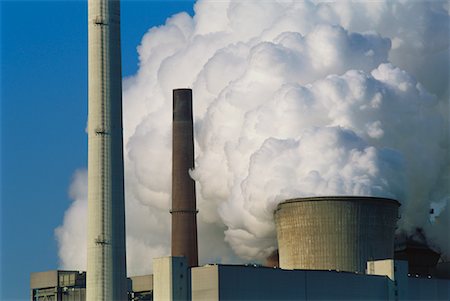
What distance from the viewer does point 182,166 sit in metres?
83.5

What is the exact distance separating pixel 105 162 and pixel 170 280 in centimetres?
770

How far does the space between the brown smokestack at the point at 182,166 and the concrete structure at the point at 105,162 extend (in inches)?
436

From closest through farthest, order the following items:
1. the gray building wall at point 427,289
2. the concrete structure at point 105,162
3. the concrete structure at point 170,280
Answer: the concrete structure at point 170,280, the concrete structure at point 105,162, the gray building wall at point 427,289

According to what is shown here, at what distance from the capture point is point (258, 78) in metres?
84.2

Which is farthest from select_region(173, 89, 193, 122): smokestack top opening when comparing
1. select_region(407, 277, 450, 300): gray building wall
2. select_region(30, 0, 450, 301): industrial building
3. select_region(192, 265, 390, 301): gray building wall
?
select_region(407, 277, 450, 300): gray building wall

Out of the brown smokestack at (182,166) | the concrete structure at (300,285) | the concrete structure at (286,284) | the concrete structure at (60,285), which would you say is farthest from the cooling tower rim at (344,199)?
the concrete structure at (60,285)

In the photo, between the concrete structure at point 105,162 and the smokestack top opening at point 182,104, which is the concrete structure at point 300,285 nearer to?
the concrete structure at point 105,162

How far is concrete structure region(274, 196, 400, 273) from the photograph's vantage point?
7506 centimetres

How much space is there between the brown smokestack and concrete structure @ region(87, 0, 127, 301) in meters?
11.1

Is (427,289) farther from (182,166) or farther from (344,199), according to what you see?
(182,166)

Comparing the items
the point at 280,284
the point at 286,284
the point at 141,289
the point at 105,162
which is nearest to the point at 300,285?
the point at 286,284

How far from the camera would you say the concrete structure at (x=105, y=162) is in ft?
232

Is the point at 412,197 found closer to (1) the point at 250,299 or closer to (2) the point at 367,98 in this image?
(2) the point at 367,98

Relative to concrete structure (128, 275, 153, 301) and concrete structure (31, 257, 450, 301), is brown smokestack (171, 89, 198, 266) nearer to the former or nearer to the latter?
concrete structure (128, 275, 153, 301)
